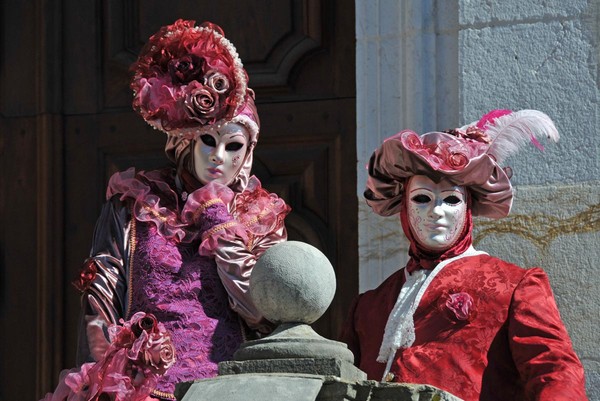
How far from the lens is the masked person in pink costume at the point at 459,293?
5805 mm

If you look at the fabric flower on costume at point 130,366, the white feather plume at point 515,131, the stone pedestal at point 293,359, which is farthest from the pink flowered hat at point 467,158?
the stone pedestal at point 293,359

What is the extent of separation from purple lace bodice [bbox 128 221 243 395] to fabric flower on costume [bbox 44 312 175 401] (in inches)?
4.2

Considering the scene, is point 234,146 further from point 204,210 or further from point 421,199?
point 421,199

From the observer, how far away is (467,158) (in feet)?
19.8

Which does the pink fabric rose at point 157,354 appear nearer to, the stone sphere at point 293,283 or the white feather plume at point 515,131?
the stone sphere at point 293,283

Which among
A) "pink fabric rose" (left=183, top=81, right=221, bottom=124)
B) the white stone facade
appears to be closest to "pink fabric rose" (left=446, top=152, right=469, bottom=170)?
the white stone facade

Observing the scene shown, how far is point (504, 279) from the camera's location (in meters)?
5.97

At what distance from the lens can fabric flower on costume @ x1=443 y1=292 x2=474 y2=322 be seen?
5910 mm

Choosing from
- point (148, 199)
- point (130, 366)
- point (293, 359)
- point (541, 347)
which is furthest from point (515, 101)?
point (293, 359)

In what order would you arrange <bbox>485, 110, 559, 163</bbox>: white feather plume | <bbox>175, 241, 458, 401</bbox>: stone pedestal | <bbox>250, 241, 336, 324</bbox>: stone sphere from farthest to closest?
<bbox>485, 110, 559, 163</bbox>: white feather plume < <bbox>250, 241, 336, 324</bbox>: stone sphere < <bbox>175, 241, 458, 401</bbox>: stone pedestal

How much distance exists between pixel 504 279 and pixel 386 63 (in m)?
1.12

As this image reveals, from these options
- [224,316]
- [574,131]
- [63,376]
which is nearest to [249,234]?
[224,316]

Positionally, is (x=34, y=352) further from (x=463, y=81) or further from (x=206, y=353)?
(x=463, y=81)

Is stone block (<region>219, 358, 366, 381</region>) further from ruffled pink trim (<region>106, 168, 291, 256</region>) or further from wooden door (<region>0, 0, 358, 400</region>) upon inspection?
wooden door (<region>0, 0, 358, 400</region>)
